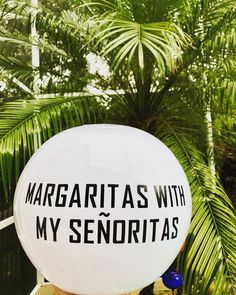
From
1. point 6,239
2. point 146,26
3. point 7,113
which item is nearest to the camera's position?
point 146,26

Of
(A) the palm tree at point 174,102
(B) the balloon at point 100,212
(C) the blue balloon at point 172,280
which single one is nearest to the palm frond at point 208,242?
(A) the palm tree at point 174,102

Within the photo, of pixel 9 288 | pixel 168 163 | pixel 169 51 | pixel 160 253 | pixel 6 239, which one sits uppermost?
pixel 169 51

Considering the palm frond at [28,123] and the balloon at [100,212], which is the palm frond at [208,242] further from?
the balloon at [100,212]

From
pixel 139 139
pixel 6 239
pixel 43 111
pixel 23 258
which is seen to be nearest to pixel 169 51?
pixel 43 111

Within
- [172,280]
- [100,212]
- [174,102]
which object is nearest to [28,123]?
[174,102]

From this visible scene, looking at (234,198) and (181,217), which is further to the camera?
(234,198)

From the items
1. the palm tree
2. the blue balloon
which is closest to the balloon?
the palm tree

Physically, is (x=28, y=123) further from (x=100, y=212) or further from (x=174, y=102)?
(x=100, y=212)

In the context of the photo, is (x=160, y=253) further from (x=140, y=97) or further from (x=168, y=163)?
(x=140, y=97)
